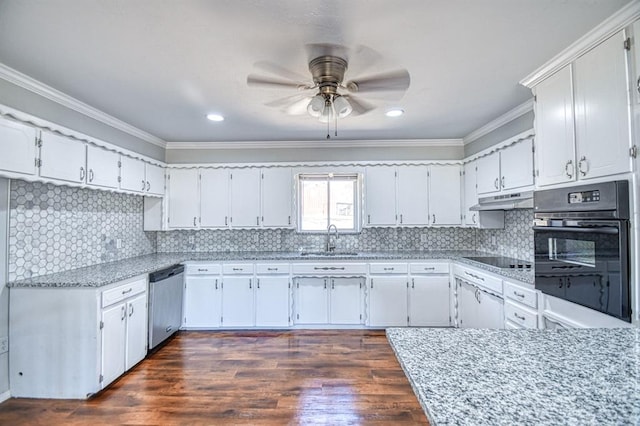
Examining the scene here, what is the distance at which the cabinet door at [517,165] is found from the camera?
2.94 m

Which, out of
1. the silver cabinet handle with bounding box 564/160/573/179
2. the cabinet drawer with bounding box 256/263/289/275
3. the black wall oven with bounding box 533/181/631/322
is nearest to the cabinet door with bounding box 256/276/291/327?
the cabinet drawer with bounding box 256/263/289/275

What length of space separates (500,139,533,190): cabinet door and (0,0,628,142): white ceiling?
42 cm

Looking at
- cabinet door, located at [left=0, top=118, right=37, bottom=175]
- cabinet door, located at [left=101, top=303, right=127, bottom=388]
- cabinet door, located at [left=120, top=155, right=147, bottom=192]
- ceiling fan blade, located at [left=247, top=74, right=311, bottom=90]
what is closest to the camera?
ceiling fan blade, located at [left=247, top=74, right=311, bottom=90]

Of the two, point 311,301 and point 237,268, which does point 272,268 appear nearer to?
point 237,268

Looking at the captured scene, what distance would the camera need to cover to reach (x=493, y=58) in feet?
7.19

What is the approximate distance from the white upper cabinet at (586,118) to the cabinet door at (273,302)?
2.89 m

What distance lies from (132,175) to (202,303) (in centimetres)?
171

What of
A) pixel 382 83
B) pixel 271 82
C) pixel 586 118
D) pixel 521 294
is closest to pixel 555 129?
pixel 586 118

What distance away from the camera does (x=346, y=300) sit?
158 inches

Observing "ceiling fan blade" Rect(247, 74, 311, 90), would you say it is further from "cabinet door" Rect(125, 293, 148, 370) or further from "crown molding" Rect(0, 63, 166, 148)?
"cabinet door" Rect(125, 293, 148, 370)

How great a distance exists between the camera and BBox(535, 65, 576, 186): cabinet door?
6.63 feet

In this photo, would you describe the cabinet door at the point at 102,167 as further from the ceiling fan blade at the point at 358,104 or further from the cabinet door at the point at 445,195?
the cabinet door at the point at 445,195

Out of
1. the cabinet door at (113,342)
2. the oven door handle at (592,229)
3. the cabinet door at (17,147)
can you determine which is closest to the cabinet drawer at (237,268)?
the cabinet door at (113,342)

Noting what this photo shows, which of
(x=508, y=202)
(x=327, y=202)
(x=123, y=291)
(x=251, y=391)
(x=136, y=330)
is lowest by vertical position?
(x=251, y=391)
